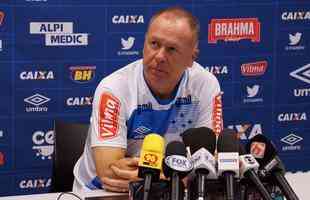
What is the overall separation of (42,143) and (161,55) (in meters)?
1.43

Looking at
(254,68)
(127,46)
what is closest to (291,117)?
(254,68)

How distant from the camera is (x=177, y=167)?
1363 millimetres

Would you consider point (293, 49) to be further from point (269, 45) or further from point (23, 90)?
point (23, 90)

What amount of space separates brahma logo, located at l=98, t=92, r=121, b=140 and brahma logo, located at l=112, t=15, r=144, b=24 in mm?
1246

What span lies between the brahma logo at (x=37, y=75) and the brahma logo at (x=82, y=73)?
0.39 ft

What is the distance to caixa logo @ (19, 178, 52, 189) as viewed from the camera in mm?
3355

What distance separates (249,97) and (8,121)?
1.45m

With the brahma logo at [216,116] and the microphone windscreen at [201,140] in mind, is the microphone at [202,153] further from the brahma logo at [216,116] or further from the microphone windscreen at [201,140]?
the brahma logo at [216,116]

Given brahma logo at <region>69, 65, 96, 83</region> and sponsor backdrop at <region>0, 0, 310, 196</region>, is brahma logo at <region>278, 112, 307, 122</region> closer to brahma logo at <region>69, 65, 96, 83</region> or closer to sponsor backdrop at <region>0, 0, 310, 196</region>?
sponsor backdrop at <region>0, 0, 310, 196</region>

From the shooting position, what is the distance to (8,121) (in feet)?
10.6

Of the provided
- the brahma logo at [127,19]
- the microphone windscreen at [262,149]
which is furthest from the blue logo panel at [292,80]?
the microphone windscreen at [262,149]

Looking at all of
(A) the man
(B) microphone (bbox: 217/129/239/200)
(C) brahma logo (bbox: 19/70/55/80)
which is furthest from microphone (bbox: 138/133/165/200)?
(C) brahma logo (bbox: 19/70/55/80)

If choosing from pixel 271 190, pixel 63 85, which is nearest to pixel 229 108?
pixel 63 85

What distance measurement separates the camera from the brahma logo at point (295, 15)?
3.64 m
